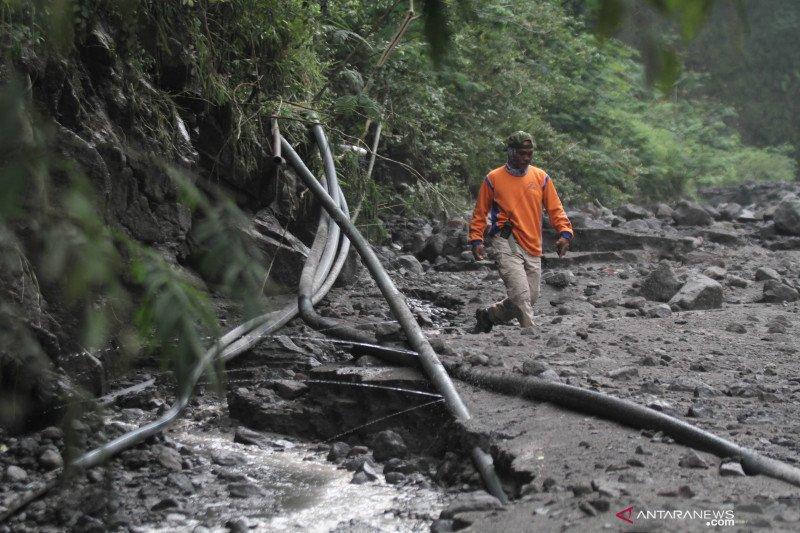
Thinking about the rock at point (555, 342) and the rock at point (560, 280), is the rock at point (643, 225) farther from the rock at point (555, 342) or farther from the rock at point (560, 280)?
the rock at point (555, 342)

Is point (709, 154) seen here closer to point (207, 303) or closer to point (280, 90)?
point (280, 90)

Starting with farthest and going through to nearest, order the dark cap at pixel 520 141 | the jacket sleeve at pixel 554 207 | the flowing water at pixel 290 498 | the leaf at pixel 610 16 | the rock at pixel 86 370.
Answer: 1. the jacket sleeve at pixel 554 207
2. the dark cap at pixel 520 141
3. the rock at pixel 86 370
4. the flowing water at pixel 290 498
5. the leaf at pixel 610 16

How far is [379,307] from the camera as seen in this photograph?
9.38m

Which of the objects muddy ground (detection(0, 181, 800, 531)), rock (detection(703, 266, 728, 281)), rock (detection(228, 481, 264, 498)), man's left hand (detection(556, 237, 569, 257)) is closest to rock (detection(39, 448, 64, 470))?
muddy ground (detection(0, 181, 800, 531))

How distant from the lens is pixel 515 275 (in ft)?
26.1

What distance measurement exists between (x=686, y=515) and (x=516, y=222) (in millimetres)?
4927

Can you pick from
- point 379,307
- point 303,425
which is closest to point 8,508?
point 303,425

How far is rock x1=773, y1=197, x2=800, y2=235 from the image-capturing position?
54.1 feet

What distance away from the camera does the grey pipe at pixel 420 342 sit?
4488mm

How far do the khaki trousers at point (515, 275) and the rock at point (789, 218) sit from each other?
32.8ft

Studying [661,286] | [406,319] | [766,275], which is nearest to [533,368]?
[406,319]

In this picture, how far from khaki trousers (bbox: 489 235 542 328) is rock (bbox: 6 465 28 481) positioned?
14.2ft

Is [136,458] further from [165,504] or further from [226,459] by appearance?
[165,504]

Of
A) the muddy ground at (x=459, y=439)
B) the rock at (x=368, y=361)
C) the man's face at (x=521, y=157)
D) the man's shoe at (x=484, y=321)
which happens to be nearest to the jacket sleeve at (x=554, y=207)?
the man's face at (x=521, y=157)
